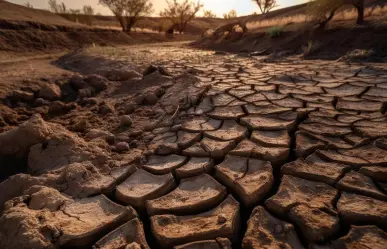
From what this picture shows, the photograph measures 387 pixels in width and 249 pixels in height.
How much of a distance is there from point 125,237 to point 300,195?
0.86 m

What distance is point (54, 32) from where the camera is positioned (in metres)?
8.96

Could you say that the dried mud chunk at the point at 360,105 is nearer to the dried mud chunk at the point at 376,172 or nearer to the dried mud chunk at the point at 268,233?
the dried mud chunk at the point at 376,172

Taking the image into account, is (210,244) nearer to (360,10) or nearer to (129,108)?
(129,108)

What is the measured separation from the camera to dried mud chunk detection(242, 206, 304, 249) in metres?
1.06

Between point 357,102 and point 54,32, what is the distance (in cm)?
956

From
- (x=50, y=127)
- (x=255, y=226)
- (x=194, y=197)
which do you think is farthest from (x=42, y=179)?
(x=255, y=226)

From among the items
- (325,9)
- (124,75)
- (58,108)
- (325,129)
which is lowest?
(325,129)

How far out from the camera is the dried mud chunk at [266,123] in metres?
1.99

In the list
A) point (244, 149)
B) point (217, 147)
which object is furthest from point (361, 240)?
point (217, 147)

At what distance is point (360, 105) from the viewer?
2305mm

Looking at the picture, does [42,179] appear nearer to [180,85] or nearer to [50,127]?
[50,127]

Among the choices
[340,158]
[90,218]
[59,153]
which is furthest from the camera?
[59,153]

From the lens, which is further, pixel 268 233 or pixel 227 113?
pixel 227 113

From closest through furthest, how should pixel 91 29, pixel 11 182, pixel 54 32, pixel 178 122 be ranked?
1. pixel 11 182
2. pixel 178 122
3. pixel 54 32
4. pixel 91 29
